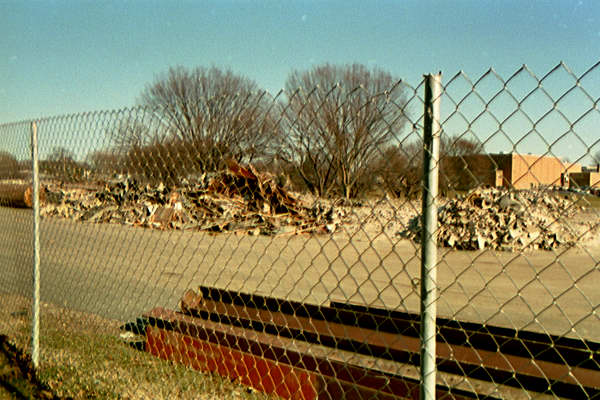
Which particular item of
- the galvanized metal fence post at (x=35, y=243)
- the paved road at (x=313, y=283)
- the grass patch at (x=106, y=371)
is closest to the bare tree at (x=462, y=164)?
the paved road at (x=313, y=283)

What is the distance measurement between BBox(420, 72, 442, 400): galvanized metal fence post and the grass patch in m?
1.84

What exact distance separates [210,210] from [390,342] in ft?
38.8

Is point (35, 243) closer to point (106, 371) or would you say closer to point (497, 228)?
point (106, 371)

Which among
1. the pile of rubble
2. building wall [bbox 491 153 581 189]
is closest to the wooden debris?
building wall [bbox 491 153 581 189]

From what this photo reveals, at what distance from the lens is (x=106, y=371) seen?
3619 millimetres

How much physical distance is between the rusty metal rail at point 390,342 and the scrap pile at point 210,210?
950cm

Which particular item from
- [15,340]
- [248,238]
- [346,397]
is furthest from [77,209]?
[346,397]

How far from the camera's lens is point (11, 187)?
539cm

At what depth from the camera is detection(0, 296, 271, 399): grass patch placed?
129 inches

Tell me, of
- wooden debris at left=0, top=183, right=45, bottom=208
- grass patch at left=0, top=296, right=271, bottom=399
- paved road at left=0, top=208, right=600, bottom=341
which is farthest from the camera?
paved road at left=0, top=208, right=600, bottom=341

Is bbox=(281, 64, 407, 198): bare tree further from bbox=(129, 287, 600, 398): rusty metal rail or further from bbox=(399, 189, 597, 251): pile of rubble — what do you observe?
bbox=(399, 189, 597, 251): pile of rubble

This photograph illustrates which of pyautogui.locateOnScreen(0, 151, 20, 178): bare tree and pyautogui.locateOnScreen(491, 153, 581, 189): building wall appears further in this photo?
pyautogui.locateOnScreen(0, 151, 20, 178): bare tree

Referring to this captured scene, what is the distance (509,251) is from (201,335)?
963cm

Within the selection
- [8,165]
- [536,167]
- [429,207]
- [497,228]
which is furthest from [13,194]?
[497,228]
